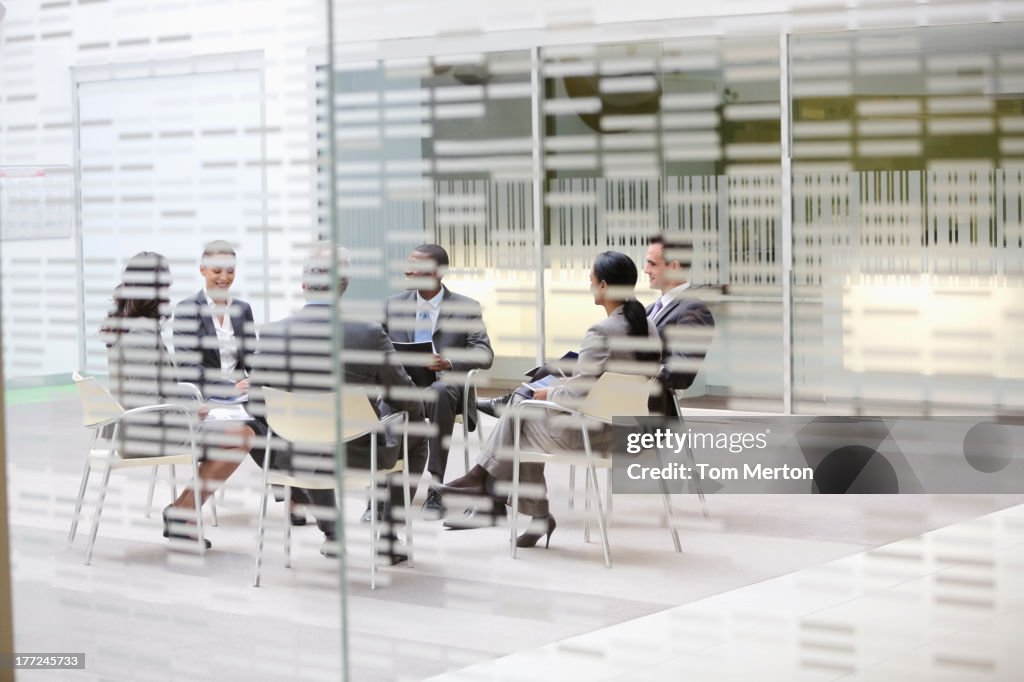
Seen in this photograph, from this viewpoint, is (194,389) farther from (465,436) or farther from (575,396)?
(465,436)

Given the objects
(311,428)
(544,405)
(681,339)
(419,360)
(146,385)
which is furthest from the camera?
(681,339)

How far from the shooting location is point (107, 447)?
10.6 ft

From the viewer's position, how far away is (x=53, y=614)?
2.96m

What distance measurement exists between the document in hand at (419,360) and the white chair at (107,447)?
1310 mm

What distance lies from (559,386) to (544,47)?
3445 mm

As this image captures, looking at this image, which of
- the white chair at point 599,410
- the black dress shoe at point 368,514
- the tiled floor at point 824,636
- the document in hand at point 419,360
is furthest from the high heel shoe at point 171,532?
the document in hand at point 419,360

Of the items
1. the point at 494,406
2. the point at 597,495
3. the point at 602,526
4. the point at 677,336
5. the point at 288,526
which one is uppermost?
the point at 677,336

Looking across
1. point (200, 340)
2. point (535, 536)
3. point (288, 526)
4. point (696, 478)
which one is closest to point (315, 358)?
point (200, 340)

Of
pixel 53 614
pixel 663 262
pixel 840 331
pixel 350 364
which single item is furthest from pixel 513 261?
pixel 53 614

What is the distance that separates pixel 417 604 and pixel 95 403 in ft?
3.27

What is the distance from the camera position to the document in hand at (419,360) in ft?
14.8

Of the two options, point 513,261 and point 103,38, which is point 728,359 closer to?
point 513,261

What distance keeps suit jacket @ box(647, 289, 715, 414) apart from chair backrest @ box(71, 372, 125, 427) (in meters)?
2.00

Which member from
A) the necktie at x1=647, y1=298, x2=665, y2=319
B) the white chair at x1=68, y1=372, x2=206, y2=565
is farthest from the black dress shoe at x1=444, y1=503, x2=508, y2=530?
the white chair at x1=68, y1=372, x2=206, y2=565
